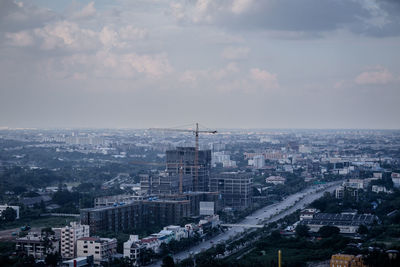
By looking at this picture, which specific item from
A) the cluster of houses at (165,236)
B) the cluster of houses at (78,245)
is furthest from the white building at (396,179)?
the cluster of houses at (78,245)

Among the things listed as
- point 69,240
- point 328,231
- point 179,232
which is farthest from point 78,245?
point 328,231

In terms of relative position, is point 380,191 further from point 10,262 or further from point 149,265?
point 10,262

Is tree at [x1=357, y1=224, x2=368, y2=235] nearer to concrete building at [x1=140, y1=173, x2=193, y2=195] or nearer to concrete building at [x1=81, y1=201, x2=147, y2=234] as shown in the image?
concrete building at [x1=81, y1=201, x2=147, y2=234]

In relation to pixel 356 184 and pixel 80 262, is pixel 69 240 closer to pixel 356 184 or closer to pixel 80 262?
pixel 80 262

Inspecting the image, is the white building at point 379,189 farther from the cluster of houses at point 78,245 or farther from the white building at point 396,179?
the cluster of houses at point 78,245

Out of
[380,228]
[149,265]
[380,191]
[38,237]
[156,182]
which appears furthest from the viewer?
[380,191]

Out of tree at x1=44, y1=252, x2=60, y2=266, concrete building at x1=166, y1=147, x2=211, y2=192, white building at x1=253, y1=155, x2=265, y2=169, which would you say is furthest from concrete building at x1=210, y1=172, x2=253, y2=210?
white building at x1=253, y1=155, x2=265, y2=169

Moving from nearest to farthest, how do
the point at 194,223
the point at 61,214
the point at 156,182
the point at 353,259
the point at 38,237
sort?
1. the point at 353,259
2. the point at 38,237
3. the point at 194,223
4. the point at 61,214
5. the point at 156,182

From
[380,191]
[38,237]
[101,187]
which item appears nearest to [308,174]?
[380,191]
